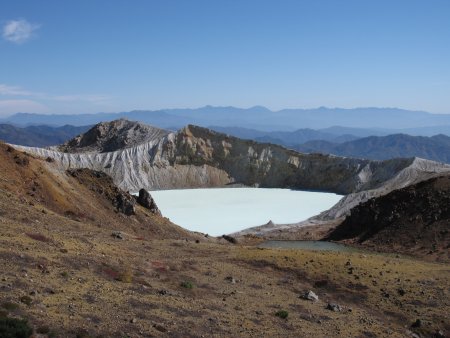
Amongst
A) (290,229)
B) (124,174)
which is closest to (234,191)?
(124,174)

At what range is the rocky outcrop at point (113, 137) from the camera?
122 meters

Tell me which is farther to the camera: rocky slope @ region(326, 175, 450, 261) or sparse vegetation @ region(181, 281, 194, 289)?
rocky slope @ region(326, 175, 450, 261)

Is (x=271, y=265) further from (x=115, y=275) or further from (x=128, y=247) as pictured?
(x=115, y=275)

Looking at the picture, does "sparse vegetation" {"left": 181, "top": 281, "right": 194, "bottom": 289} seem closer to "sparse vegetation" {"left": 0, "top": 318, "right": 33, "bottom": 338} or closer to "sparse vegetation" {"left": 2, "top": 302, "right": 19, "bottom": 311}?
"sparse vegetation" {"left": 2, "top": 302, "right": 19, "bottom": 311}

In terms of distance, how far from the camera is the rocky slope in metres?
54.4

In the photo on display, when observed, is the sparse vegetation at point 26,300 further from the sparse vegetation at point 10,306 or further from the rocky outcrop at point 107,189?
the rocky outcrop at point 107,189

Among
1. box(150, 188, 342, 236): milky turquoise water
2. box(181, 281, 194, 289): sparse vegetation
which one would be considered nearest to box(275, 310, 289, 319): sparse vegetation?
box(181, 281, 194, 289): sparse vegetation

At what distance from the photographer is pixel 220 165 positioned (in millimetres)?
113812

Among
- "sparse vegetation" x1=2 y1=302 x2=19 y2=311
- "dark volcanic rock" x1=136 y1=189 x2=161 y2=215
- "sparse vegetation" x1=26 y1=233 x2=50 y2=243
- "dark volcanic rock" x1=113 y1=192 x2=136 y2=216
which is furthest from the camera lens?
"dark volcanic rock" x1=136 y1=189 x2=161 y2=215

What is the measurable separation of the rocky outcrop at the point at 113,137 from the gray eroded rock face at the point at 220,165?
156 centimetres

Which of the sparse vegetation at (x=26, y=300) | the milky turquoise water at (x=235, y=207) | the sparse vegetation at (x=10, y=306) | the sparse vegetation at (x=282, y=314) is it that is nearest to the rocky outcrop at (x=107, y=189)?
the milky turquoise water at (x=235, y=207)

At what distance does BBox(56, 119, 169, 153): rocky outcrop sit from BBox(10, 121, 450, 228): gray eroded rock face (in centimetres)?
156

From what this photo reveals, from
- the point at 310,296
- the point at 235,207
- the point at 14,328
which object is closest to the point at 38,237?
the point at 14,328

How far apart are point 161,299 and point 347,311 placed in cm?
1093
